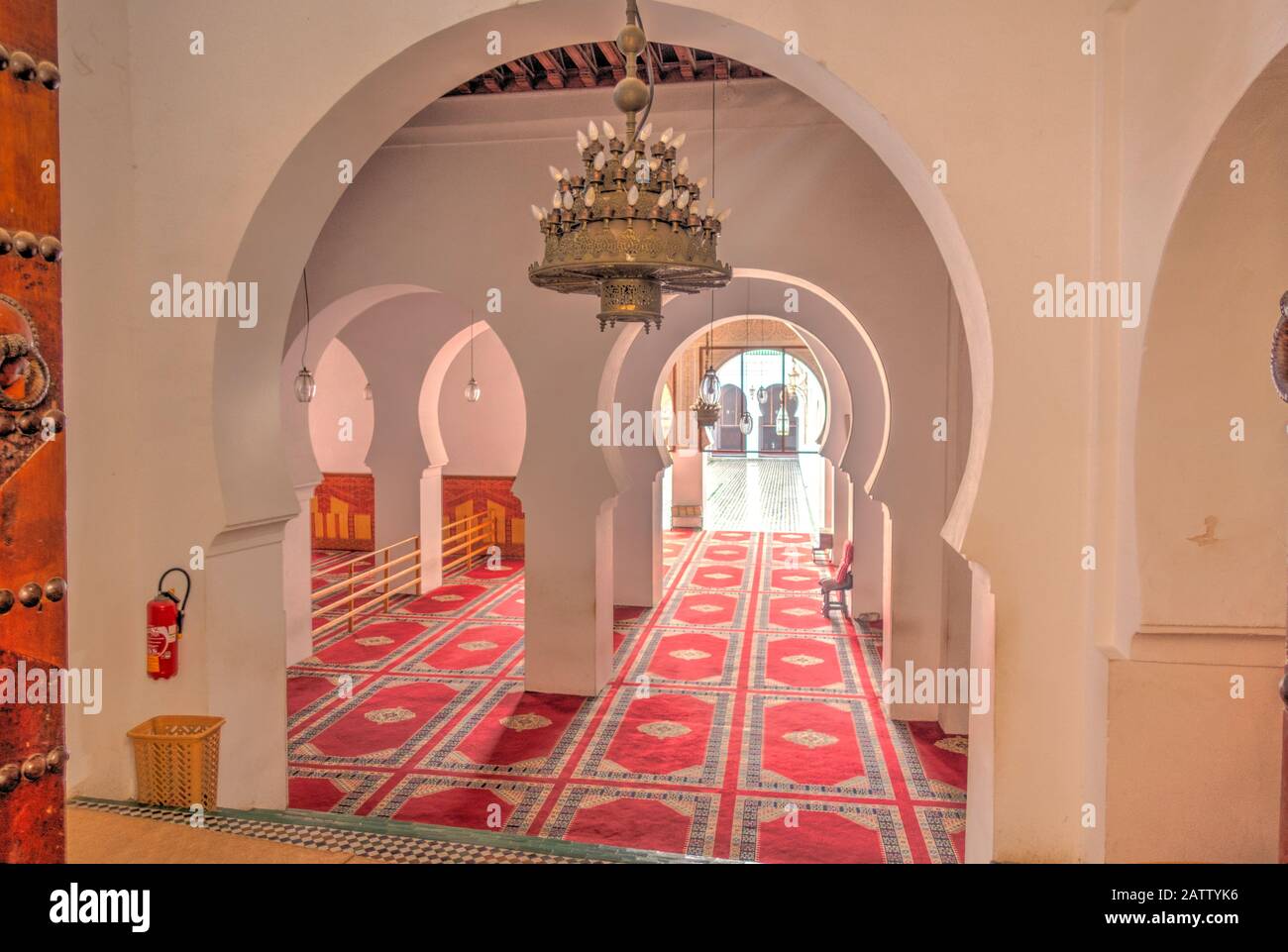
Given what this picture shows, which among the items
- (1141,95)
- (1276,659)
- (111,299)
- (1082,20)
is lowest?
(1276,659)

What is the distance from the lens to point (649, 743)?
20.4 ft

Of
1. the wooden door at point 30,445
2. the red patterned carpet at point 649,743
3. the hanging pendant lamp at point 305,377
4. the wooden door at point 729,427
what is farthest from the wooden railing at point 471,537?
the wooden door at point 729,427

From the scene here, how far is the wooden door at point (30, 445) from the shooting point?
1.47m

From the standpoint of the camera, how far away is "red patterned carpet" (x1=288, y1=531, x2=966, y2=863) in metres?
4.96

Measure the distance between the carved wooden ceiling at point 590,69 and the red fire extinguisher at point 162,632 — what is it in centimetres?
376

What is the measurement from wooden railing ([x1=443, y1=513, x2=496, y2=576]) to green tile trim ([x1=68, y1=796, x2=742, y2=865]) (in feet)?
31.6

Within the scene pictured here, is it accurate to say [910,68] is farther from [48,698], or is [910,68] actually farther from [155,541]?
[155,541]

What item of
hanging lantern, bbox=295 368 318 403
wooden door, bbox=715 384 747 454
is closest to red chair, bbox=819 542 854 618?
hanging lantern, bbox=295 368 318 403

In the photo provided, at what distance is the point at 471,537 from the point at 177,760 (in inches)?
400

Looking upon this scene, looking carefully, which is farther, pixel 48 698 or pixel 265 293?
pixel 265 293

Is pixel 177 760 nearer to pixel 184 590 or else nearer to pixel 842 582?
pixel 184 590

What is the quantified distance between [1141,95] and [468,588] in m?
9.92

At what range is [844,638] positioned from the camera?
9016 millimetres
